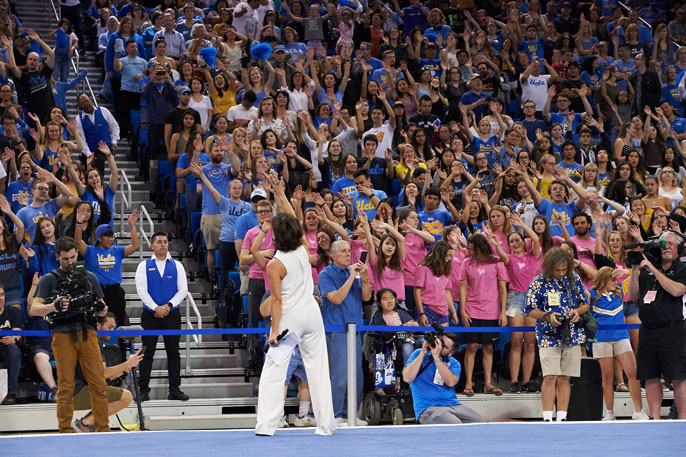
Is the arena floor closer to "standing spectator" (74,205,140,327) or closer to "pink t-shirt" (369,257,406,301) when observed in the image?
"pink t-shirt" (369,257,406,301)

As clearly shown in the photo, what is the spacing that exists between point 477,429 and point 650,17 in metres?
16.6

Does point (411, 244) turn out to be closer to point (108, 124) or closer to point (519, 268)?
point (519, 268)

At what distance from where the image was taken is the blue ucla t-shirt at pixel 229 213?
1338 cm

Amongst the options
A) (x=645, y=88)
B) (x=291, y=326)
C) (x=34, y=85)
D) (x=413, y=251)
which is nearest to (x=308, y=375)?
(x=291, y=326)

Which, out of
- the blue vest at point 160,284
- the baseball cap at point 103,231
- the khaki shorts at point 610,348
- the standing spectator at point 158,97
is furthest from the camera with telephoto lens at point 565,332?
the standing spectator at point 158,97

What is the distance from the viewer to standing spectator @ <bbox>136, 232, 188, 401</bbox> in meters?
11.8

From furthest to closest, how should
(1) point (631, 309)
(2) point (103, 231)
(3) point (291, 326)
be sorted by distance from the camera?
(1) point (631, 309) → (2) point (103, 231) → (3) point (291, 326)

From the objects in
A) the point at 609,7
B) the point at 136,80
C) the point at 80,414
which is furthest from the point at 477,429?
the point at 609,7

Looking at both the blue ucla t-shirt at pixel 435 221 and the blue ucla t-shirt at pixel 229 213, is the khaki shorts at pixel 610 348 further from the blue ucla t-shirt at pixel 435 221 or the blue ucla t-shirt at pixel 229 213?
the blue ucla t-shirt at pixel 229 213

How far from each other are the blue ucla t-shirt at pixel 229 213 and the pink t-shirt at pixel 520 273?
3.40 m

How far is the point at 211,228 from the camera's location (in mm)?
Answer: 13805

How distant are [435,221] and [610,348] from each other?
2923 mm

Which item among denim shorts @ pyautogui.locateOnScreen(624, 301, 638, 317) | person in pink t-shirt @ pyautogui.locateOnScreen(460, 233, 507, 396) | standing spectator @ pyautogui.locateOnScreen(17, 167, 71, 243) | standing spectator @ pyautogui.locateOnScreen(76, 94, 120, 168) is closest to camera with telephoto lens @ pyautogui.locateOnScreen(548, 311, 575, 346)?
person in pink t-shirt @ pyautogui.locateOnScreen(460, 233, 507, 396)

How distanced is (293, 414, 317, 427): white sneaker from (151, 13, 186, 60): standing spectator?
8604mm
